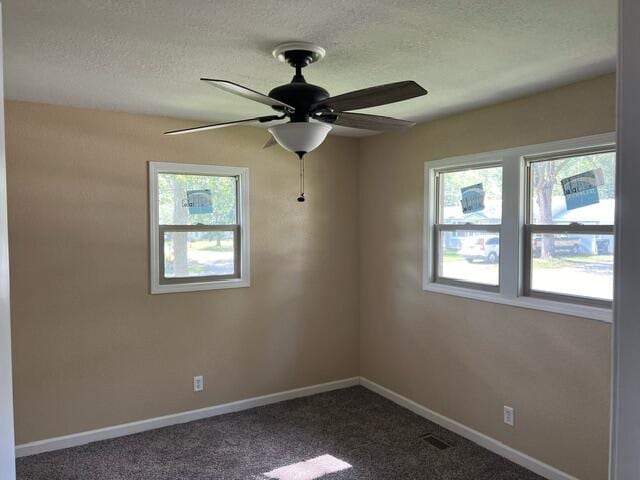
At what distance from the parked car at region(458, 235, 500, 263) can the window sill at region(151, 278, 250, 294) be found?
1855 millimetres

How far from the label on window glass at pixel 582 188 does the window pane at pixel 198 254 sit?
261 centimetres

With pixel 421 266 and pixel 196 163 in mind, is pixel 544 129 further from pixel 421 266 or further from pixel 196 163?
pixel 196 163

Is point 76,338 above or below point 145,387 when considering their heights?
above

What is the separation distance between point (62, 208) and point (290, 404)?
248cm

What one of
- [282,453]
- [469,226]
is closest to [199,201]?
[282,453]

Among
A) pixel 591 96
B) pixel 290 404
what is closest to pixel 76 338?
pixel 290 404

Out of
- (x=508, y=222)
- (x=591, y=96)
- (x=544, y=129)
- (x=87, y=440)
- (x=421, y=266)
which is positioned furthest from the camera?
(x=421, y=266)

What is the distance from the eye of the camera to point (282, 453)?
338cm

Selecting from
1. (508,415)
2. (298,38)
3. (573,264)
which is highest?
(298,38)

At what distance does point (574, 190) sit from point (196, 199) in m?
2.80

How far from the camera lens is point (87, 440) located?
3506mm

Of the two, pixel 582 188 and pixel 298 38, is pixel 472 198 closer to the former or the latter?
pixel 582 188

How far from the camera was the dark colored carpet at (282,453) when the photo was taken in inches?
122

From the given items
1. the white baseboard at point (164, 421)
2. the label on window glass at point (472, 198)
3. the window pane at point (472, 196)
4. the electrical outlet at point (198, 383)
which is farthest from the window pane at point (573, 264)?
the electrical outlet at point (198, 383)
